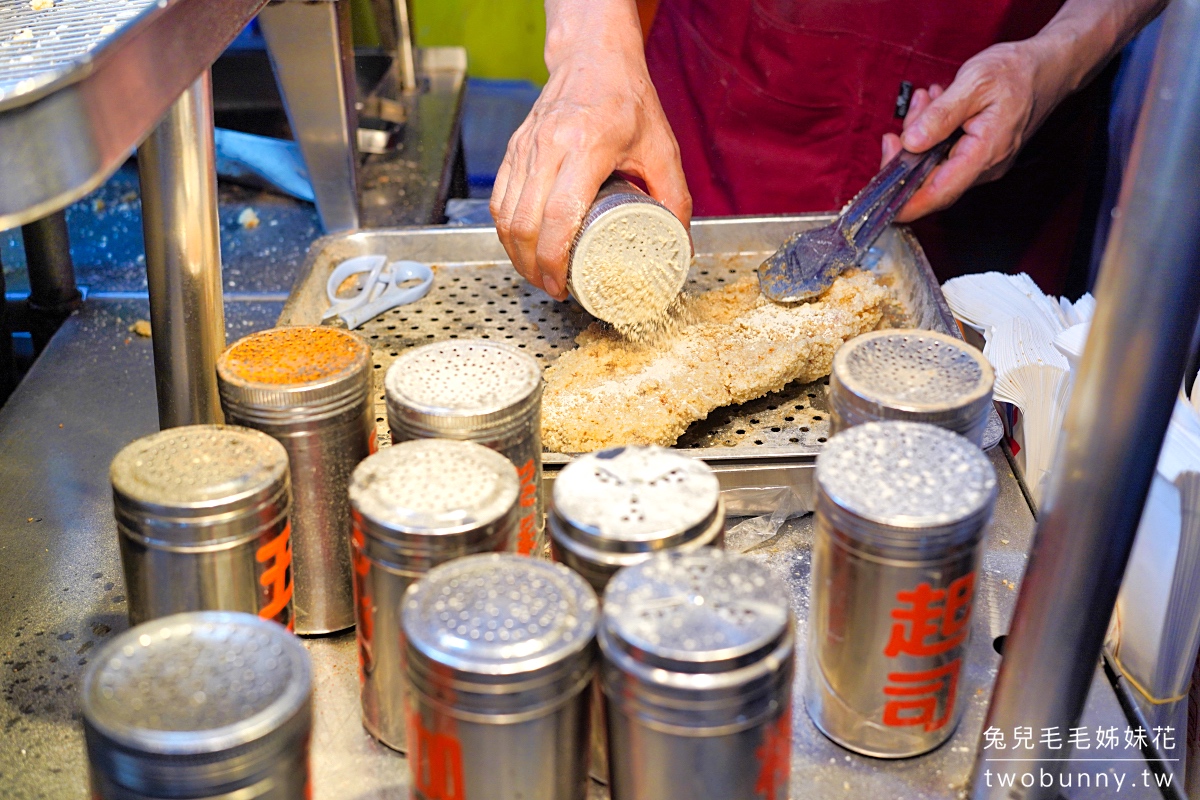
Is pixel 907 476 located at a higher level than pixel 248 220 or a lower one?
higher

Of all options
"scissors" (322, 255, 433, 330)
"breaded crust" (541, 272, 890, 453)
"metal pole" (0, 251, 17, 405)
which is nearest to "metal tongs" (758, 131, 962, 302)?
"breaded crust" (541, 272, 890, 453)

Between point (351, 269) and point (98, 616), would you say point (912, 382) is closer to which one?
point (98, 616)

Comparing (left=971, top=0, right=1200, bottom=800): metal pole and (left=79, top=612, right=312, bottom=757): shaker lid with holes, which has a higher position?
(left=971, top=0, right=1200, bottom=800): metal pole

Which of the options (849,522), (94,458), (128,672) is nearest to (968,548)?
(849,522)

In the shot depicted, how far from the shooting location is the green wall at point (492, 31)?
2.83m

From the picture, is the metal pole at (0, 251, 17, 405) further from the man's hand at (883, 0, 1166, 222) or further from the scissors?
the man's hand at (883, 0, 1166, 222)

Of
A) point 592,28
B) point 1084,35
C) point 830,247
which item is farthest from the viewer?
point 1084,35

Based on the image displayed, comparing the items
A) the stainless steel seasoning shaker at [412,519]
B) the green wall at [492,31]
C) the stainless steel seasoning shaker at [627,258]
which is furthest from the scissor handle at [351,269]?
→ the green wall at [492,31]

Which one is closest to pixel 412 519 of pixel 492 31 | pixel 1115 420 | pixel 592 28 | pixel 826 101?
pixel 1115 420

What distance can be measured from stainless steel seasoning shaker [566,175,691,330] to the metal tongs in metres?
0.15

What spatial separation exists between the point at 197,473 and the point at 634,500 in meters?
0.27

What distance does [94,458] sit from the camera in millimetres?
1075

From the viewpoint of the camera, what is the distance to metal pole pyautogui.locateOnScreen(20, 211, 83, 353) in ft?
4.38

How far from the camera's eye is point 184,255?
0.82m
